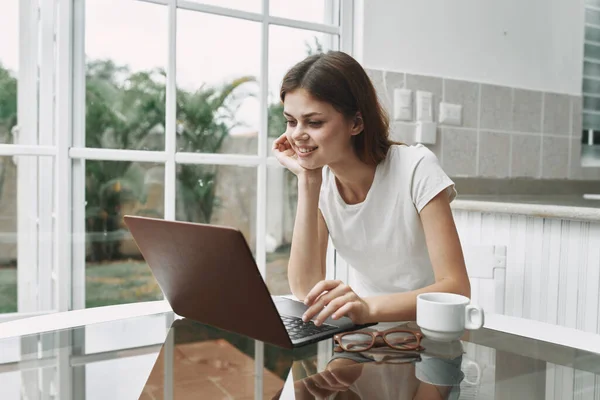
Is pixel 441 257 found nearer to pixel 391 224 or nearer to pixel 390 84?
pixel 391 224

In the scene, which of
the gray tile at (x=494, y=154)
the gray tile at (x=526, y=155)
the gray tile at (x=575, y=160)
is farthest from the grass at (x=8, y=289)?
the gray tile at (x=575, y=160)

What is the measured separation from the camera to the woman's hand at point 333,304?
93 cm

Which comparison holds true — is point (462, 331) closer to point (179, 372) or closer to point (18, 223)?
point (179, 372)

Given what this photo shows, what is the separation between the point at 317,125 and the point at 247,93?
973mm

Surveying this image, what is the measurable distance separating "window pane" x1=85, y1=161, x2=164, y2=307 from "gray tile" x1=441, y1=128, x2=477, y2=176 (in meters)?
1.18

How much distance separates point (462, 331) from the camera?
902mm

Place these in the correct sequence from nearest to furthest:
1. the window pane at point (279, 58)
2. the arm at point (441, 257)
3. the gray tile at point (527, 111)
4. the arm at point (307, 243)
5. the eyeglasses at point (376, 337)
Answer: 1. the eyeglasses at point (376, 337)
2. the arm at point (441, 257)
3. the arm at point (307, 243)
4. the window pane at point (279, 58)
5. the gray tile at point (527, 111)

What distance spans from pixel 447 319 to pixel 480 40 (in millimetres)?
2057

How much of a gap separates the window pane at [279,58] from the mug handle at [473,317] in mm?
1485

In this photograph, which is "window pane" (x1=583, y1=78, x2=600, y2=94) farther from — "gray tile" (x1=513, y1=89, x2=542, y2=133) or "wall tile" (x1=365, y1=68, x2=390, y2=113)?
"wall tile" (x1=365, y1=68, x2=390, y2=113)

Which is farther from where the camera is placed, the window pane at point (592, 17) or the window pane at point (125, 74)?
the window pane at point (592, 17)

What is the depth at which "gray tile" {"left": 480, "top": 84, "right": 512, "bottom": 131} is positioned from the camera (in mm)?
2619

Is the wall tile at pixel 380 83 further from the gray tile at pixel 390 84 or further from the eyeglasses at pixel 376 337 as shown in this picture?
the eyeglasses at pixel 376 337

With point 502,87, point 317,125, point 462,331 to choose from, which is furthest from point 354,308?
point 502,87
